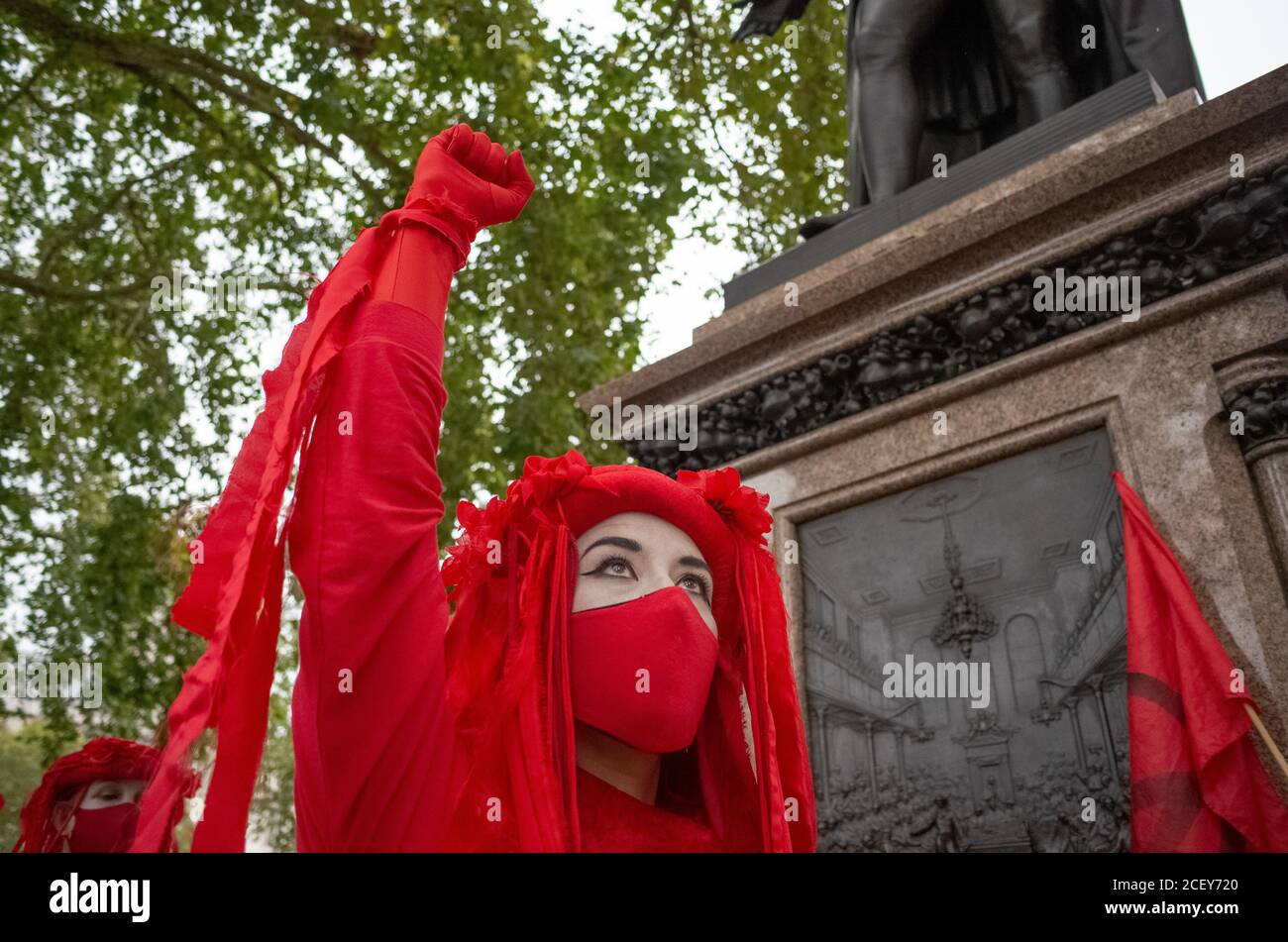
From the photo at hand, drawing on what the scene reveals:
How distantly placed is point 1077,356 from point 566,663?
78.4 inches

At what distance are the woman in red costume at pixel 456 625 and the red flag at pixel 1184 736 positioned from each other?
919mm

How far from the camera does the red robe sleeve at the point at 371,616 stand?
129 cm

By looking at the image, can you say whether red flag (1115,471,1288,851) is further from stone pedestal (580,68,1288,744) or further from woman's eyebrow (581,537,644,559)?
woman's eyebrow (581,537,644,559)

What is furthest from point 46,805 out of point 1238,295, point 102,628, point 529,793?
point 102,628

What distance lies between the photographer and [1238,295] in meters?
2.65

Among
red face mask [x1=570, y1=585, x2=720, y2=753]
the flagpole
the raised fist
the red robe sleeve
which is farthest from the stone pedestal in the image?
the red robe sleeve

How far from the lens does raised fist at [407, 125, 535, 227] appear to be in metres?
1.65

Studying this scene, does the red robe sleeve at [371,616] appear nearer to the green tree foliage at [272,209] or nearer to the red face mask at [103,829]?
the red face mask at [103,829]

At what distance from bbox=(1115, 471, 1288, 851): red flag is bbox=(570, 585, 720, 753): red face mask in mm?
1269

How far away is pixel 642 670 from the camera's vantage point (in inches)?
67.3

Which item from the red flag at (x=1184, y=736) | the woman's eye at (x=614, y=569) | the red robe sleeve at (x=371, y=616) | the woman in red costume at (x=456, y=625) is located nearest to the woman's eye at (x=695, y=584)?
the woman in red costume at (x=456, y=625)

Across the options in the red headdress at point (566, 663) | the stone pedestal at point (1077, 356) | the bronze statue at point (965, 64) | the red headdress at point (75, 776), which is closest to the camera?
the red headdress at point (566, 663)

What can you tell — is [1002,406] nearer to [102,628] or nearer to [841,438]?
[841,438]
